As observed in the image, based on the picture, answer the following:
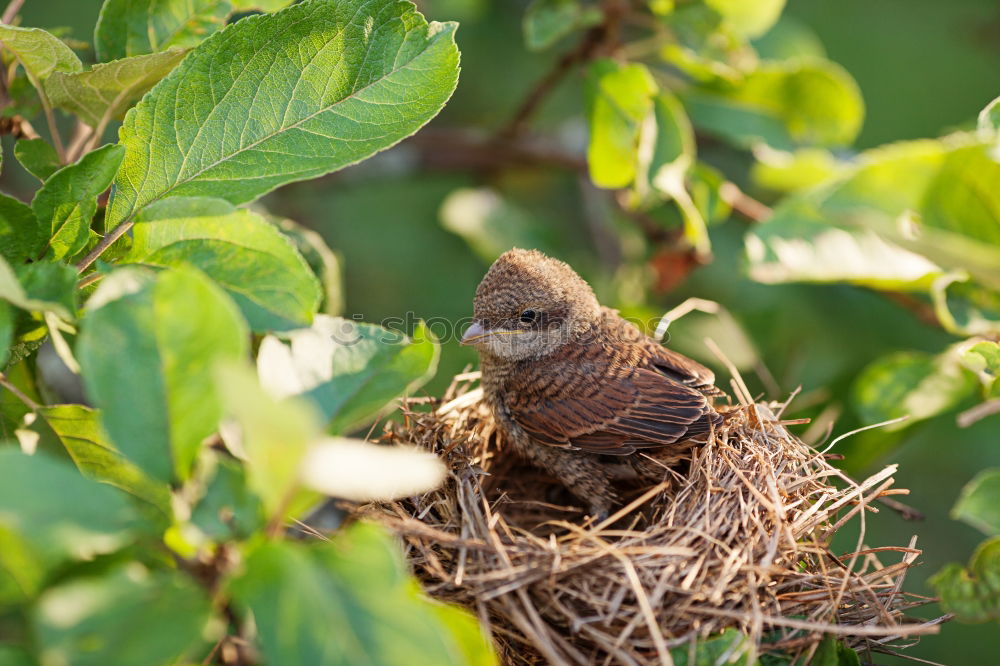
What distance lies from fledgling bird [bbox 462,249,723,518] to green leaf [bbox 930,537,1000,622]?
0.71 meters

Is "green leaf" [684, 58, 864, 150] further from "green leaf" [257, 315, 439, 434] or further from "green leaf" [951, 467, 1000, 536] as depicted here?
"green leaf" [257, 315, 439, 434]

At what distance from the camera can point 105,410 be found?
1069 millimetres

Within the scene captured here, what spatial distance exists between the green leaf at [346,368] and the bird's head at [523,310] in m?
0.90

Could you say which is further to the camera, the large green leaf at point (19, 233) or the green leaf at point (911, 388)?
the green leaf at point (911, 388)

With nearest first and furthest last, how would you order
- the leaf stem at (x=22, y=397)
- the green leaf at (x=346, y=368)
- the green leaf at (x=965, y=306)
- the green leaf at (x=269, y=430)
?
the green leaf at (x=269, y=430)
the green leaf at (x=346, y=368)
the leaf stem at (x=22, y=397)
the green leaf at (x=965, y=306)

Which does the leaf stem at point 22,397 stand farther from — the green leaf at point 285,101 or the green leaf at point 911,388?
the green leaf at point 911,388

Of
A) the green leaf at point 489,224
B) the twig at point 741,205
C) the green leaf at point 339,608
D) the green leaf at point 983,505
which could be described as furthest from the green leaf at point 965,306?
the green leaf at point 339,608

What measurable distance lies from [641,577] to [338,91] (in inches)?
47.5

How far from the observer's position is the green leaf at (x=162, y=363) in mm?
1069

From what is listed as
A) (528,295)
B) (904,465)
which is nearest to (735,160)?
(904,465)

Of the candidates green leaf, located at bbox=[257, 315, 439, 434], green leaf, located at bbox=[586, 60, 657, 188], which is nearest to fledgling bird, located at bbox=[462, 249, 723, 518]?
green leaf, located at bbox=[586, 60, 657, 188]

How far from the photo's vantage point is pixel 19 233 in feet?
4.69

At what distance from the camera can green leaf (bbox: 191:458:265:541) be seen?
42.2 inches

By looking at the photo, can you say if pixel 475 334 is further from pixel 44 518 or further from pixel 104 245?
pixel 44 518
